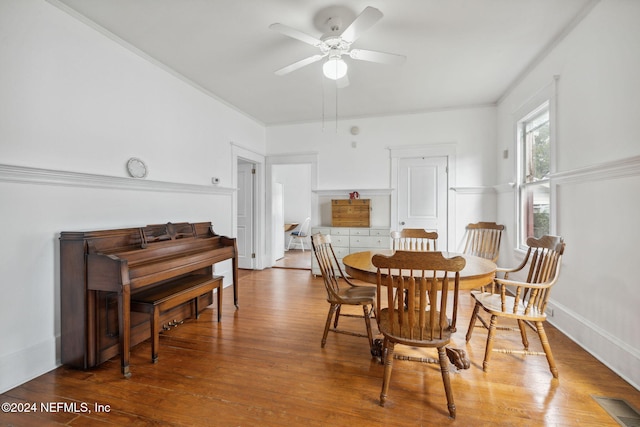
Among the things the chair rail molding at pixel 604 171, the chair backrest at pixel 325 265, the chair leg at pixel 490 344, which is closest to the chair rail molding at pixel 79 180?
the chair backrest at pixel 325 265

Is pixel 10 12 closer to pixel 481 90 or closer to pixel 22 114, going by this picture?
pixel 22 114

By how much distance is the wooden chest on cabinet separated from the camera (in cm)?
488

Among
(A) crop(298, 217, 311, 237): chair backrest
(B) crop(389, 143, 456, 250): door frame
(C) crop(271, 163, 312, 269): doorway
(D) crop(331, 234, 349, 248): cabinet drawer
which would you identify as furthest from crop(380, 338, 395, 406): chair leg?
(A) crop(298, 217, 311, 237): chair backrest

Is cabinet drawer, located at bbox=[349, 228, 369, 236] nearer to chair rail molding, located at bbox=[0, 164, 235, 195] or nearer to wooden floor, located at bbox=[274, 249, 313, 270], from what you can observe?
wooden floor, located at bbox=[274, 249, 313, 270]

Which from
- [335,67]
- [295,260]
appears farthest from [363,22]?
[295,260]

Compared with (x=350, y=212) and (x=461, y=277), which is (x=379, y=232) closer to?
(x=350, y=212)

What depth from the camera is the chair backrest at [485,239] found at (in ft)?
13.1

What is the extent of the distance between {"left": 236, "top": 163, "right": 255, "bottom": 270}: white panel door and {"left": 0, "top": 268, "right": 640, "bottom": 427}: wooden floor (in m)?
2.78

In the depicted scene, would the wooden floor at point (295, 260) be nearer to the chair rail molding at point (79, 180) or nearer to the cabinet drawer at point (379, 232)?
the cabinet drawer at point (379, 232)

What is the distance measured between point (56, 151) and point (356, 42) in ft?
8.95

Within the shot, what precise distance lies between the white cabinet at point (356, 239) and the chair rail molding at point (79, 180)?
2367 millimetres

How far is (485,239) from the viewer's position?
4145 mm

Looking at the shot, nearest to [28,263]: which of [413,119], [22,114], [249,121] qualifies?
[22,114]

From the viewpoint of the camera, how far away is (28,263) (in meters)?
2.04
